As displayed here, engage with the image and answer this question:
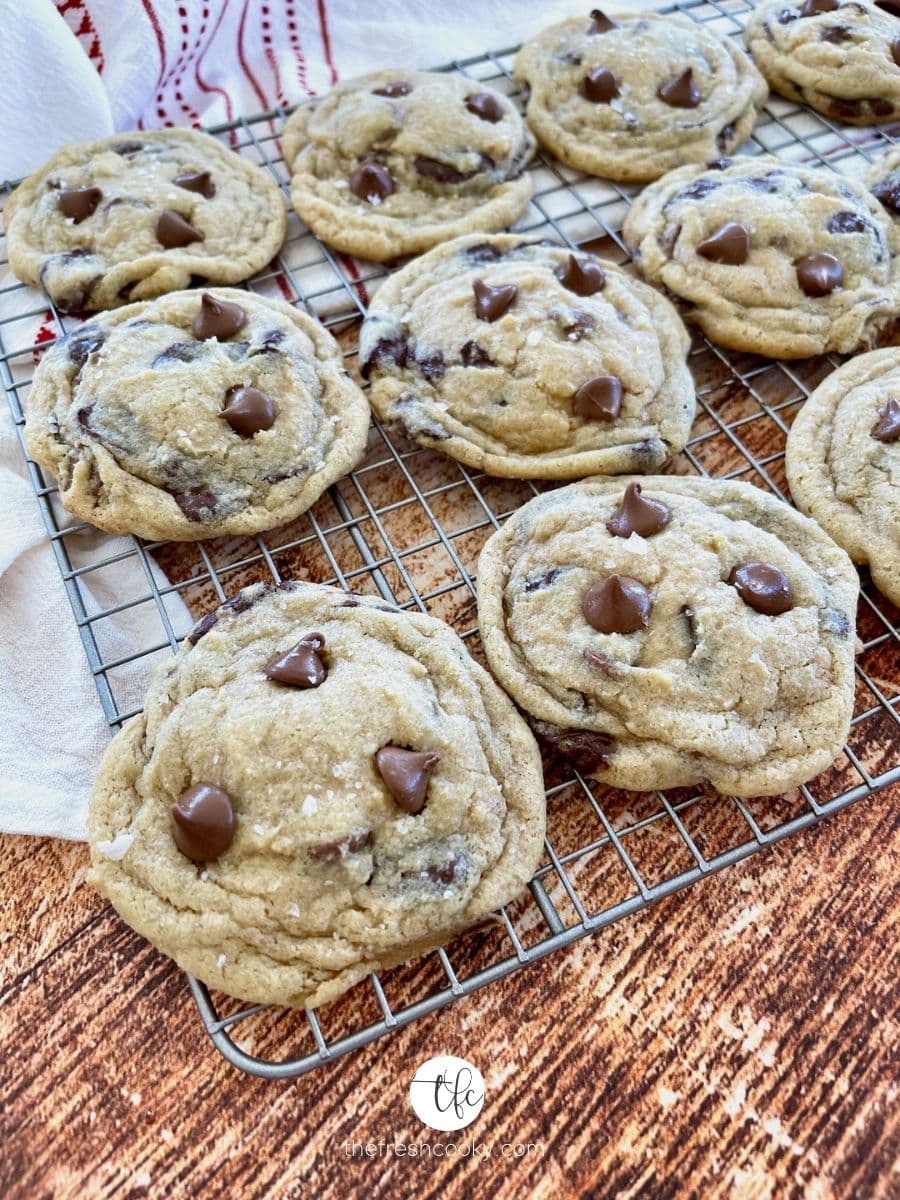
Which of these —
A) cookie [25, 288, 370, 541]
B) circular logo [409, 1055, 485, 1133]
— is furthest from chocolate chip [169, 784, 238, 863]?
cookie [25, 288, 370, 541]

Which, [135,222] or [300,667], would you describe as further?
[135,222]

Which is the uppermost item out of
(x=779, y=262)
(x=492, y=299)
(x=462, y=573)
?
(x=492, y=299)

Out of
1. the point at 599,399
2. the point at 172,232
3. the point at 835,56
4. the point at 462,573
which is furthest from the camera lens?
the point at 835,56

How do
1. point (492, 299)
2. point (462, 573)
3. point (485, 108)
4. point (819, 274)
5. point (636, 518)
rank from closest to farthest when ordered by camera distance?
1. point (636, 518)
2. point (462, 573)
3. point (492, 299)
4. point (819, 274)
5. point (485, 108)

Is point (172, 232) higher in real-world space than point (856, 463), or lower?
higher

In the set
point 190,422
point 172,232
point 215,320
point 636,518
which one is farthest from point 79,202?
point 636,518

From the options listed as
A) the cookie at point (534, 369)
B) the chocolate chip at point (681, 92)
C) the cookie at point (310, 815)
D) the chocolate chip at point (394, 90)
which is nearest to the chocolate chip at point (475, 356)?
the cookie at point (534, 369)

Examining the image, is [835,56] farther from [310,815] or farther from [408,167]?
[310,815]
